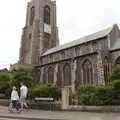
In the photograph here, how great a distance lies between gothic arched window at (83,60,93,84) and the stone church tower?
1889 cm

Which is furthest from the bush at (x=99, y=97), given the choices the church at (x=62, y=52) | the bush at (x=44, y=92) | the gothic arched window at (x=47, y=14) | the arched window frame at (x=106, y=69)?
the gothic arched window at (x=47, y=14)

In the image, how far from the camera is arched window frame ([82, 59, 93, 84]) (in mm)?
42219

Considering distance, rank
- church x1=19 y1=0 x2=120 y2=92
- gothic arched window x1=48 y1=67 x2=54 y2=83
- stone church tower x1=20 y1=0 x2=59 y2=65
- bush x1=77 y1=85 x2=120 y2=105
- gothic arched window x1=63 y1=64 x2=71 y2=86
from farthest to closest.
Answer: stone church tower x1=20 y1=0 x2=59 y2=65, gothic arched window x1=48 y1=67 x2=54 y2=83, gothic arched window x1=63 y1=64 x2=71 y2=86, church x1=19 y1=0 x2=120 y2=92, bush x1=77 y1=85 x2=120 y2=105

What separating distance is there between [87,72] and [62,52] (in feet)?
39.2

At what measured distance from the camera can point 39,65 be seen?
5616 cm

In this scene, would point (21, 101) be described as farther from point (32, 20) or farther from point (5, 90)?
point (32, 20)

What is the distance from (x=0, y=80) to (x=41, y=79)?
17.0 meters

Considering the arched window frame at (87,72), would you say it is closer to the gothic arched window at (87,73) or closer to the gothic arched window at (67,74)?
the gothic arched window at (87,73)

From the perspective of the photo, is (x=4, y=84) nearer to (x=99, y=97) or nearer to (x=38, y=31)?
(x=99, y=97)

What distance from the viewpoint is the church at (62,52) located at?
1601 inches

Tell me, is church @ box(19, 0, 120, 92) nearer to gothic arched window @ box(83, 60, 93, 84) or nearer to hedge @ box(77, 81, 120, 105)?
Result: gothic arched window @ box(83, 60, 93, 84)

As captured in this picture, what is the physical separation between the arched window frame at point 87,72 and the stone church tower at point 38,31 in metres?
18.8

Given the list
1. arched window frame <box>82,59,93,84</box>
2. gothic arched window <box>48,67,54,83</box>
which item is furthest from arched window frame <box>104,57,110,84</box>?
gothic arched window <box>48,67,54,83</box>

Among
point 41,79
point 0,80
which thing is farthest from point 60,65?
point 0,80
